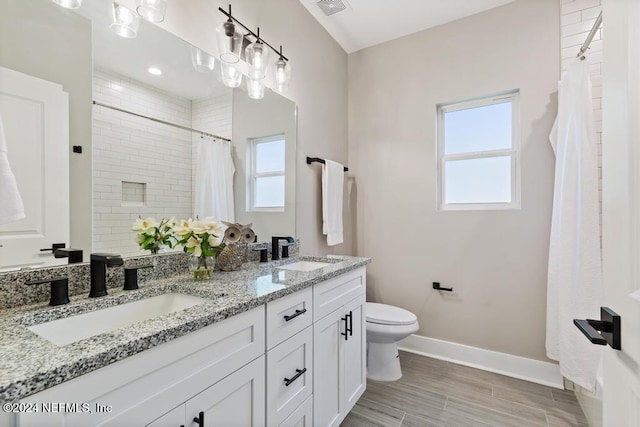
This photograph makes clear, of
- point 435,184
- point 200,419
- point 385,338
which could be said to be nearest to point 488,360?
point 385,338

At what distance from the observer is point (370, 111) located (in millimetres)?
2846

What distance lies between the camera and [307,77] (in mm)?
2342

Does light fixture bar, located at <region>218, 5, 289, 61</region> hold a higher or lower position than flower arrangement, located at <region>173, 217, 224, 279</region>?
higher

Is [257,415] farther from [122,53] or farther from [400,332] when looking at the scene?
[122,53]

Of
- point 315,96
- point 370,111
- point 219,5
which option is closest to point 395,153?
point 370,111

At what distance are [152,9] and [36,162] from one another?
771mm

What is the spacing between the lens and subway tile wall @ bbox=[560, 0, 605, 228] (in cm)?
190

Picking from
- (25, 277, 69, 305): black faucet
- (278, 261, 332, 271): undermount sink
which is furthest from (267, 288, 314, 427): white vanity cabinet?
(25, 277, 69, 305): black faucet

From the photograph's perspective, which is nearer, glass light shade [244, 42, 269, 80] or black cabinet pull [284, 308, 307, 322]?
black cabinet pull [284, 308, 307, 322]

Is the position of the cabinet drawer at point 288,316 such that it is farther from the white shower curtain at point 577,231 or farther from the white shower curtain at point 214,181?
the white shower curtain at point 577,231

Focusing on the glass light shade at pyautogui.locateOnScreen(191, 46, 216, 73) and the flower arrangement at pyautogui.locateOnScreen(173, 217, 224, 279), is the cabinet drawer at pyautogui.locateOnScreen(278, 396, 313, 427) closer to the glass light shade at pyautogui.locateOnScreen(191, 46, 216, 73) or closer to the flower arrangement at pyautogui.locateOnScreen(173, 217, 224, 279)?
the flower arrangement at pyautogui.locateOnScreen(173, 217, 224, 279)

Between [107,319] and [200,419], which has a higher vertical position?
[107,319]

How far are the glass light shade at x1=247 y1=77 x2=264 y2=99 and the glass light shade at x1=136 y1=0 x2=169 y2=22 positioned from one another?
58cm

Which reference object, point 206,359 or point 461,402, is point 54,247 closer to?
point 206,359
